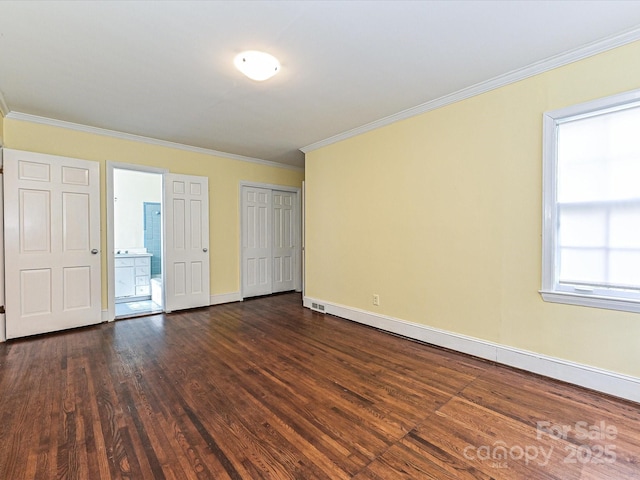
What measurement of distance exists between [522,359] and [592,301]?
0.73 meters

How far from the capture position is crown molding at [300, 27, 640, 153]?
82.9 inches

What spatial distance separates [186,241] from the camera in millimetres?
4723

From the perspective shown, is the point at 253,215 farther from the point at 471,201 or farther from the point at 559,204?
the point at 559,204

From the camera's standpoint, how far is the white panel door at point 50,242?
3.36 metres

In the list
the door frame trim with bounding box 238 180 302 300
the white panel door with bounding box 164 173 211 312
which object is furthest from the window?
the white panel door with bounding box 164 173 211 312

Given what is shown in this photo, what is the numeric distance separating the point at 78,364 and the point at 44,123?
9.72ft

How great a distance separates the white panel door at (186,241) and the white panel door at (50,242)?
881 millimetres

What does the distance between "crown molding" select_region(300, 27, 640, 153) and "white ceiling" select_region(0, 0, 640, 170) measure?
4 centimetres

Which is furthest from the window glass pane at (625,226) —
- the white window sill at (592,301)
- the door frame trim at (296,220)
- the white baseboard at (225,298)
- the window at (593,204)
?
the white baseboard at (225,298)

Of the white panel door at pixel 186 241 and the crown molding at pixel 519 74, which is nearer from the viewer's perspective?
the crown molding at pixel 519 74

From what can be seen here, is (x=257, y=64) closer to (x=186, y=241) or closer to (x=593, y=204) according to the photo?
(x=593, y=204)

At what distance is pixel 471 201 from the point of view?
9.48 feet

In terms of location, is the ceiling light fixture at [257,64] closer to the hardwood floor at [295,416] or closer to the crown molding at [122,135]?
the hardwood floor at [295,416]

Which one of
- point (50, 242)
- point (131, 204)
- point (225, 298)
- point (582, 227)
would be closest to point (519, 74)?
point (582, 227)
